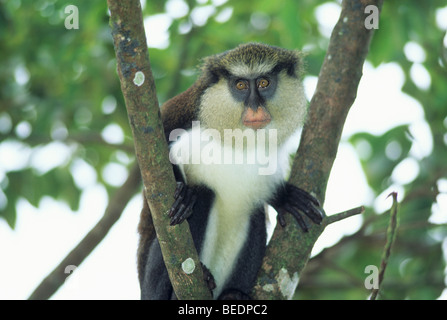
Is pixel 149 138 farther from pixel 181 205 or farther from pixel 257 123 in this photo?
pixel 257 123

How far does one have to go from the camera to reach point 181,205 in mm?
3926

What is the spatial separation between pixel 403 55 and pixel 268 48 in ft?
5.77

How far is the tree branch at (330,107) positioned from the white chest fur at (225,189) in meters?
0.51

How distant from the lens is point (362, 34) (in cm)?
451

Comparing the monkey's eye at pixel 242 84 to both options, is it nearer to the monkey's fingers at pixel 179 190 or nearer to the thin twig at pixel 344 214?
the monkey's fingers at pixel 179 190

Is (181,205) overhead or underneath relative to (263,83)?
underneath

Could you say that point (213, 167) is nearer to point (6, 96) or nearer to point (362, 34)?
point (362, 34)

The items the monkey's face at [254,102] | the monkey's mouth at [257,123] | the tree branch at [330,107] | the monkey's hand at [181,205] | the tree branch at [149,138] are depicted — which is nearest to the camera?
the tree branch at [149,138]

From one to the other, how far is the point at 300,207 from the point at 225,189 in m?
0.69

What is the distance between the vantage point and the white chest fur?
484cm

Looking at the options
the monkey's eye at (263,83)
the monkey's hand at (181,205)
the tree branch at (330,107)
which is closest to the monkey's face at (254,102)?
the monkey's eye at (263,83)

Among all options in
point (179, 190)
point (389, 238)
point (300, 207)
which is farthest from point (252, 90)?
point (389, 238)

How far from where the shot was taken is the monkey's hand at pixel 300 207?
4492 millimetres

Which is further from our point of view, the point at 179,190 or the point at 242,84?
the point at 242,84
